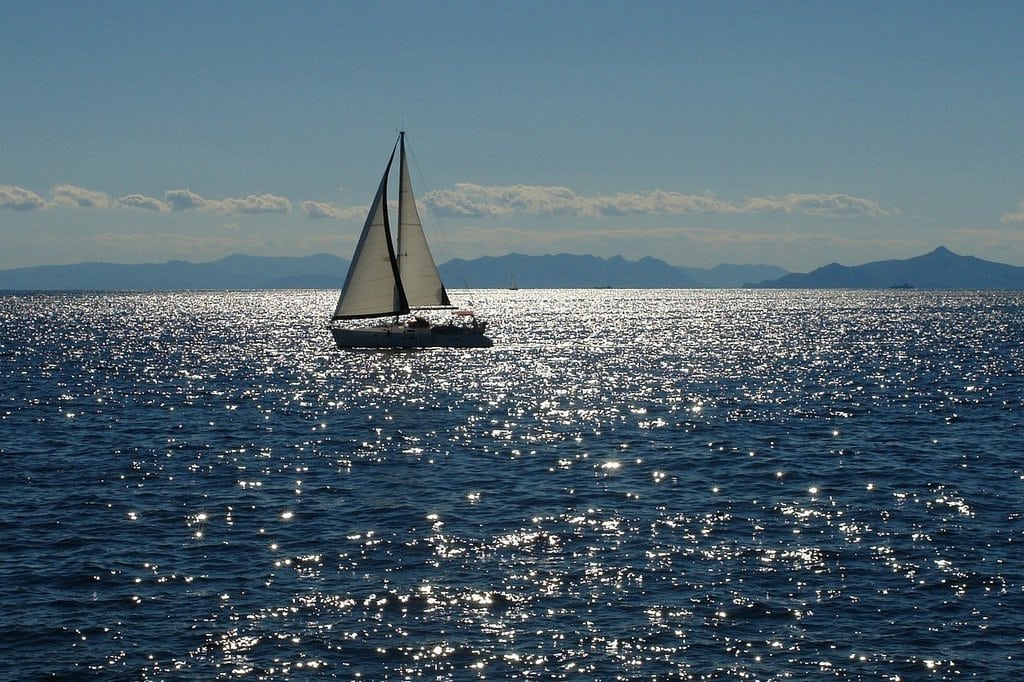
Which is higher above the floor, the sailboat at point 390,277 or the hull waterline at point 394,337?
the sailboat at point 390,277

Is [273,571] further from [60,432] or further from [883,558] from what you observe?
[60,432]

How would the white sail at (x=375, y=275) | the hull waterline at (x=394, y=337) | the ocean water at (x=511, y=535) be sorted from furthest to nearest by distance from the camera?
the hull waterline at (x=394, y=337)
the white sail at (x=375, y=275)
the ocean water at (x=511, y=535)

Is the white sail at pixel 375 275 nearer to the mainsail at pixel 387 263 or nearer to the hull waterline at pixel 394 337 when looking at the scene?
the mainsail at pixel 387 263

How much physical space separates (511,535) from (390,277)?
206 ft

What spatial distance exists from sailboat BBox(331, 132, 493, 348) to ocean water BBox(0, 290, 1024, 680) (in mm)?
23726

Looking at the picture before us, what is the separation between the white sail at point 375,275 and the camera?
8838 centimetres

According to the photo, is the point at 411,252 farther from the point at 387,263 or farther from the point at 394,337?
the point at 394,337

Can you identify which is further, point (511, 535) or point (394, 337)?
point (394, 337)

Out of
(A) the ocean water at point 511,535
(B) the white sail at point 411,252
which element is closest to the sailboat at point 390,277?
(B) the white sail at point 411,252

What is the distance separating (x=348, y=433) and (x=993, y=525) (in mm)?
31507

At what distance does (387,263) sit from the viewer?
89188 mm

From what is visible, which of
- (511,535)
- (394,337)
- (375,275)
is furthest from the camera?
(394,337)

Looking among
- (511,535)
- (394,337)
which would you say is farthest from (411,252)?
(511,535)

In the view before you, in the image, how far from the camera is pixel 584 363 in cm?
9606
